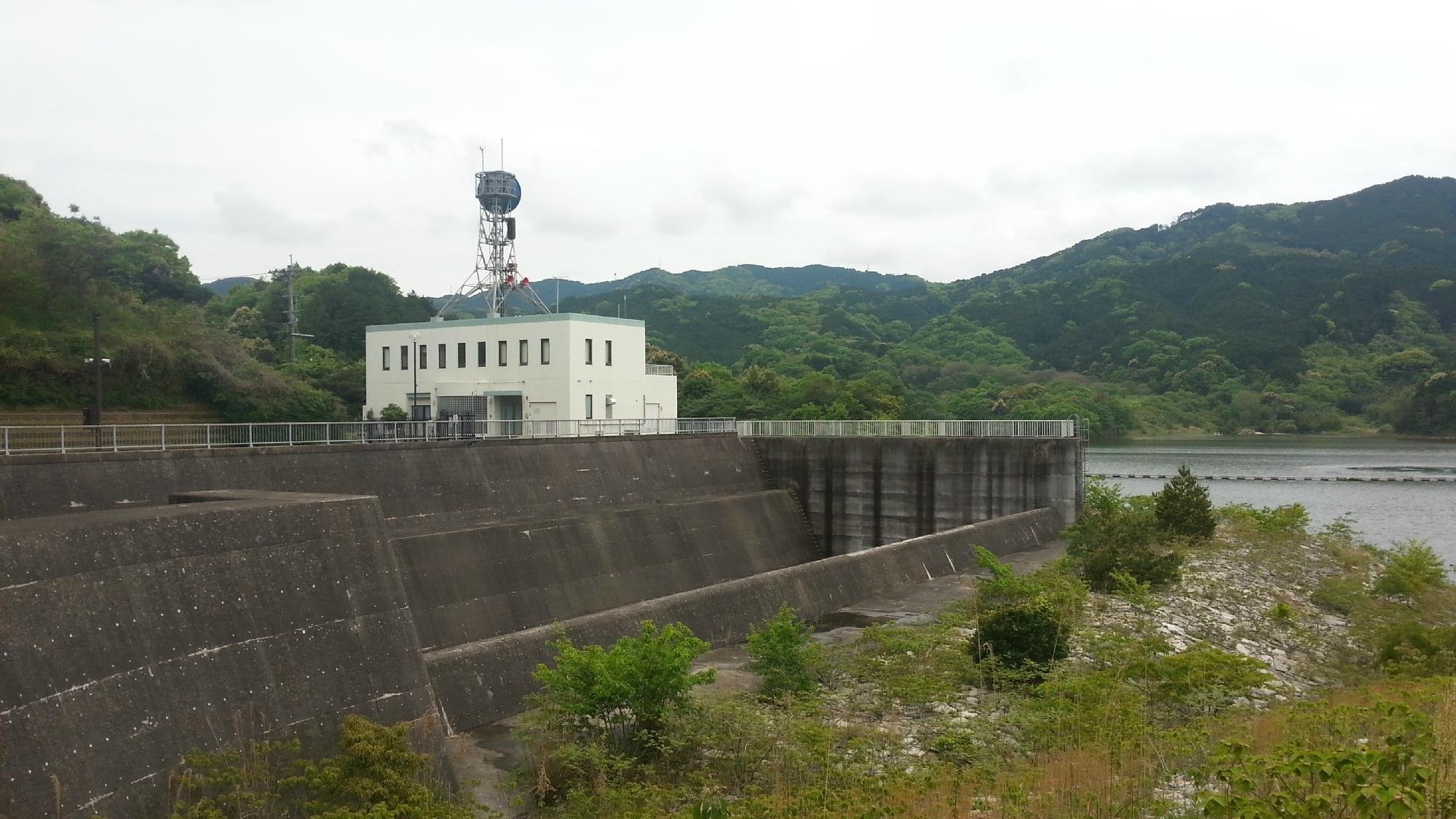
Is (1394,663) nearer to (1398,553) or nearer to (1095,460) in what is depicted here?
(1398,553)

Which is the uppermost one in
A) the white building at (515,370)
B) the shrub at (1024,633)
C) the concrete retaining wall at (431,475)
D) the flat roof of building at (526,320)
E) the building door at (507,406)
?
the flat roof of building at (526,320)

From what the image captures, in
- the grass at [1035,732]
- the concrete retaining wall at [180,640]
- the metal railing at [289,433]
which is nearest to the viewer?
the grass at [1035,732]

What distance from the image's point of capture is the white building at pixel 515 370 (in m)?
37.6

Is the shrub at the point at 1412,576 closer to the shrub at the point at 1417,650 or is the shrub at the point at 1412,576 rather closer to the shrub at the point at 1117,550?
the shrub at the point at 1117,550

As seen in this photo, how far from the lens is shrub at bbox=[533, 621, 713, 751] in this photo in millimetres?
11875

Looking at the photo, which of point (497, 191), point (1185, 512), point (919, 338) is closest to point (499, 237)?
point (497, 191)

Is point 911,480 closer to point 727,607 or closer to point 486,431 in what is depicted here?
point 486,431

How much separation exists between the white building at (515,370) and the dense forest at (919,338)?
268 inches

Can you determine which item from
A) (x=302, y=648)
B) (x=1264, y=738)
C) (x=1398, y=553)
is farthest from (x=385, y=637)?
(x=1398, y=553)

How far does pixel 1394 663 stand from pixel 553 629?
42.0 ft

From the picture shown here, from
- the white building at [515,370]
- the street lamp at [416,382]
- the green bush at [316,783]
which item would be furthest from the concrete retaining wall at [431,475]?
the street lamp at [416,382]

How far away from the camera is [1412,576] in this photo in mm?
22719

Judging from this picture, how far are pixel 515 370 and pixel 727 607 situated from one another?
22.1m

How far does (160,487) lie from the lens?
18750 millimetres
